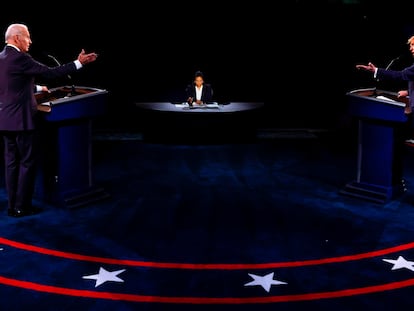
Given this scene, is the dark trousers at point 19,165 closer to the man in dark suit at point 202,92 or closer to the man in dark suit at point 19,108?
the man in dark suit at point 19,108

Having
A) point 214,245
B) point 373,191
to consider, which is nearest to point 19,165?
point 214,245

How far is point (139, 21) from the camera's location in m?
9.81

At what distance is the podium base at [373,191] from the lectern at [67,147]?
8.36 ft

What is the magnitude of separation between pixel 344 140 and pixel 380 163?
308cm

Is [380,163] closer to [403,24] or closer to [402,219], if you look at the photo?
[402,219]

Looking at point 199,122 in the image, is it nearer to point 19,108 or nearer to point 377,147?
point 377,147

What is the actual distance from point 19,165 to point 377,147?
3493 millimetres

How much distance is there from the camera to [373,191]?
615 cm

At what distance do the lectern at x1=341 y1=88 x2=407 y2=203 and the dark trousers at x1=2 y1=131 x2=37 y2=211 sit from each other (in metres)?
3.15

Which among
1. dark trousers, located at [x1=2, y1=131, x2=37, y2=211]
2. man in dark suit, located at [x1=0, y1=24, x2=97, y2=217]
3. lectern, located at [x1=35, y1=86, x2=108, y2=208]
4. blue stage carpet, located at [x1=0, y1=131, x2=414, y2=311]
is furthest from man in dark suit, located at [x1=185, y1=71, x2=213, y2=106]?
dark trousers, located at [x1=2, y1=131, x2=37, y2=211]

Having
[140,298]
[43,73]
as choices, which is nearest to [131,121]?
[43,73]

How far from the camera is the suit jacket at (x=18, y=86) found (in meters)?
5.13

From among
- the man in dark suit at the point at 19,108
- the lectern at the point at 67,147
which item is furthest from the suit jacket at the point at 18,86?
the lectern at the point at 67,147

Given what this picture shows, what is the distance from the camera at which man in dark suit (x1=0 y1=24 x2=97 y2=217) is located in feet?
16.9
